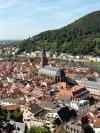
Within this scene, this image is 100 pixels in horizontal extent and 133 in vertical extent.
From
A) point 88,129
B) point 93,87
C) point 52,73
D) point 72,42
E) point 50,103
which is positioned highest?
point 72,42

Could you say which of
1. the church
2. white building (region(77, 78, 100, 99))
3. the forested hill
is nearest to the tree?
white building (region(77, 78, 100, 99))

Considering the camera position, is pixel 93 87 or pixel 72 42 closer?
pixel 93 87

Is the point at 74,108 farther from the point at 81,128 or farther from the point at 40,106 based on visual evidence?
the point at 81,128

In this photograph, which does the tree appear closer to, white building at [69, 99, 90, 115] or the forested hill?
white building at [69, 99, 90, 115]

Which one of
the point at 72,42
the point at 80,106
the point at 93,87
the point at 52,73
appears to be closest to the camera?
the point at 80,106

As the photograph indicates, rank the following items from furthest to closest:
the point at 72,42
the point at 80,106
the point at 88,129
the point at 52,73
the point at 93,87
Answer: the point at 72,42 < the point at 52,73 < the point at 93,87 < the point at 80,106 < the point at 88,129

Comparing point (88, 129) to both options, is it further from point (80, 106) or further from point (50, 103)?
point (80, 106)

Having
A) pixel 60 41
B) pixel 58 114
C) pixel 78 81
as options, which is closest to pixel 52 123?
pixel 58 114

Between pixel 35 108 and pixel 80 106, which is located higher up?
pixel 35 108

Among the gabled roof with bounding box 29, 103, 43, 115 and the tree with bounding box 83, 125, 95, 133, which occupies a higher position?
the gabled roof with bounding box 29, 103, 43, 115

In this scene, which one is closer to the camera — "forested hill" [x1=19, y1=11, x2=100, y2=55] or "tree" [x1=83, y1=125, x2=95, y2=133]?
"tree" [x1=83, y1=125, x2=95, y2=133]

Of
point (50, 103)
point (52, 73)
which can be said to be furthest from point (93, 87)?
point (50, 103)
